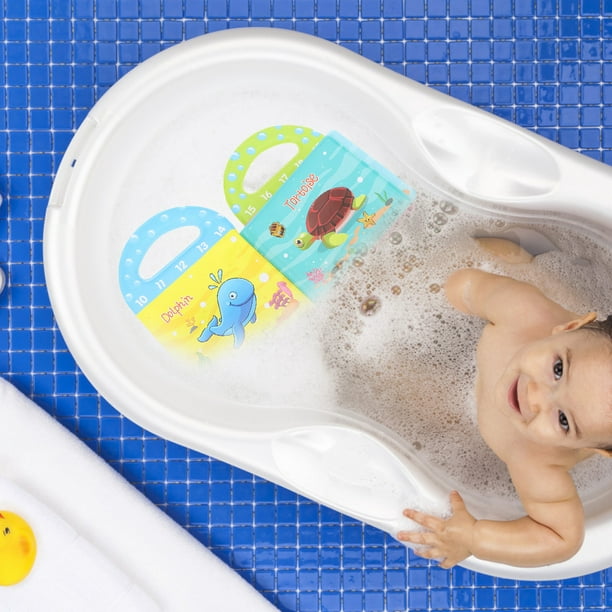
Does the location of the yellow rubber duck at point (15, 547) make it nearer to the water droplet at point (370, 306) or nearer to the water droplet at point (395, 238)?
the water droplet at point (370, 306)

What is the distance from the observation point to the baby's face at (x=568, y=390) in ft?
3.07

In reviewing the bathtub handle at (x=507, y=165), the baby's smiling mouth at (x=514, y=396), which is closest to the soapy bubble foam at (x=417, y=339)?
the bathtub handle at (x=507, y=165)

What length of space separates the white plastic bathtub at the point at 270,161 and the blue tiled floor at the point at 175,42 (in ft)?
0.46

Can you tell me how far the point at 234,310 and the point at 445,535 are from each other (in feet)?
1.91

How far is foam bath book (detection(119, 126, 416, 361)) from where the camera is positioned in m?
1.40

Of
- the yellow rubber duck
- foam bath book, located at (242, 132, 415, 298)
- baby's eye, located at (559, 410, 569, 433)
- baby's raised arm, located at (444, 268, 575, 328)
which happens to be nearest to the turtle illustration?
foam bath book, located at (242, 132, 415, 298)

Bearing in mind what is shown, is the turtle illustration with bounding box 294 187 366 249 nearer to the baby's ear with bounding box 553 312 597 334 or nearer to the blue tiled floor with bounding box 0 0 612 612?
the blue tiled floor with bounding box 0 0 612 612

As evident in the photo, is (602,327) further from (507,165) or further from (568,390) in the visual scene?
(507,165)

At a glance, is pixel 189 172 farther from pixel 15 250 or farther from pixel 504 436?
pixel 504 436

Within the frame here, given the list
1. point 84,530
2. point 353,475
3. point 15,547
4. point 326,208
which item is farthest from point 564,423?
point 15,547

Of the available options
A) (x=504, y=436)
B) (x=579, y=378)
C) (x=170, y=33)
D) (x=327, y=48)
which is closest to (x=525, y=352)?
(x=579, y=378)

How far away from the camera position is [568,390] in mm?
954

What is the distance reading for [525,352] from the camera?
1065 millimetres

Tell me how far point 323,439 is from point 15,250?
71 cm
